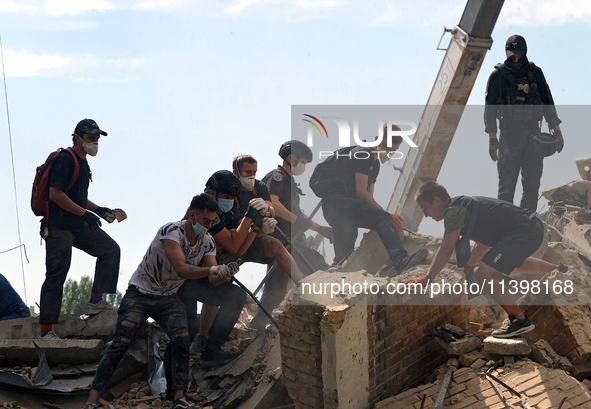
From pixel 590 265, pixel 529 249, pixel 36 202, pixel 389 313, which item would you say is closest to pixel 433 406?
pixel 389 313

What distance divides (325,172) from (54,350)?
3317mm

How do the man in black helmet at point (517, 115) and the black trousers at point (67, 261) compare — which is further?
the man in black helmet at point (517, 115)

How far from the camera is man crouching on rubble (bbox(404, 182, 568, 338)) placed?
4324mm

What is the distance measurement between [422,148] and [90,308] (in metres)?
4.92

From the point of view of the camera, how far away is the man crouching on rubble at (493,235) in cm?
432

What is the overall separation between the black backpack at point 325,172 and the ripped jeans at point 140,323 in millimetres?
2170

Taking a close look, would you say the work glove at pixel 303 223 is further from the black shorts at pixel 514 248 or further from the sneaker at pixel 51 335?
the sneaker at pixel 51 335

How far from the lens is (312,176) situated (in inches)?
228

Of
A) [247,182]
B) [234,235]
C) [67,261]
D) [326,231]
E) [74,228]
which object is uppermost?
[326,231]

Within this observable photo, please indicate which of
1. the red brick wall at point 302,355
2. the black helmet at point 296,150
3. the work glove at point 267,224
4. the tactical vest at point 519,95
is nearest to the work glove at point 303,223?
the black helmet at point 296,150

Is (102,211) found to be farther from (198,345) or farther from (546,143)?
(546,143)

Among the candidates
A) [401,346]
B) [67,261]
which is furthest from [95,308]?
[401,346]

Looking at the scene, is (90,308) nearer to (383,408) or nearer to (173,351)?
(173,351)

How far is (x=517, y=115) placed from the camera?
5.93 meters
